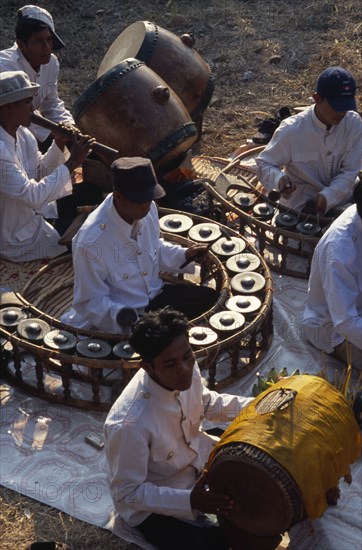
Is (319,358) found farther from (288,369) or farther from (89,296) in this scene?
(89,296)

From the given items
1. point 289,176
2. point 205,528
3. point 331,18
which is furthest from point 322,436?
point 331,18

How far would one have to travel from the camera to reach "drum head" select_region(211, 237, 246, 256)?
538 centimetres

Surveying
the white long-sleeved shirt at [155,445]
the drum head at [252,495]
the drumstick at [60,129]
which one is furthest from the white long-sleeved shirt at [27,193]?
the drum head at [252,495]

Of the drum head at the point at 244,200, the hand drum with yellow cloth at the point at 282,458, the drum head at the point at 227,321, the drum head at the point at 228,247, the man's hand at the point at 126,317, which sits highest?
the hand drum with yellow cloth at the point at 282,458

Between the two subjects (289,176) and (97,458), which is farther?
(289,176)

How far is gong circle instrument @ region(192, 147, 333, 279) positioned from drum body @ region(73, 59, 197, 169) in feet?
1.30

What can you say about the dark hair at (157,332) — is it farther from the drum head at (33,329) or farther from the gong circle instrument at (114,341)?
the drum head at (33,329)

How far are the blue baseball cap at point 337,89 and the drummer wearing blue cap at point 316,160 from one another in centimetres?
11

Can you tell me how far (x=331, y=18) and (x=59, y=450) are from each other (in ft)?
22.2

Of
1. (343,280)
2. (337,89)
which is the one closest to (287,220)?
(337,89)

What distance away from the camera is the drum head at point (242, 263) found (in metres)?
5.27

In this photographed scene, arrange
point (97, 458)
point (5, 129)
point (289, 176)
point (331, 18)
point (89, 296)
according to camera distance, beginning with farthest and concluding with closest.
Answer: point (331, 18) → point (289, 176) → point (5, 129) → point (89, 296) → point (97, 458)

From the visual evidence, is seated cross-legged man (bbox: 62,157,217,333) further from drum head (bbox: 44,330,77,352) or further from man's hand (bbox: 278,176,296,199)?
man's hand (bbox: 278,176,296,199)

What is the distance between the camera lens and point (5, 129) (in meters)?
5.51
